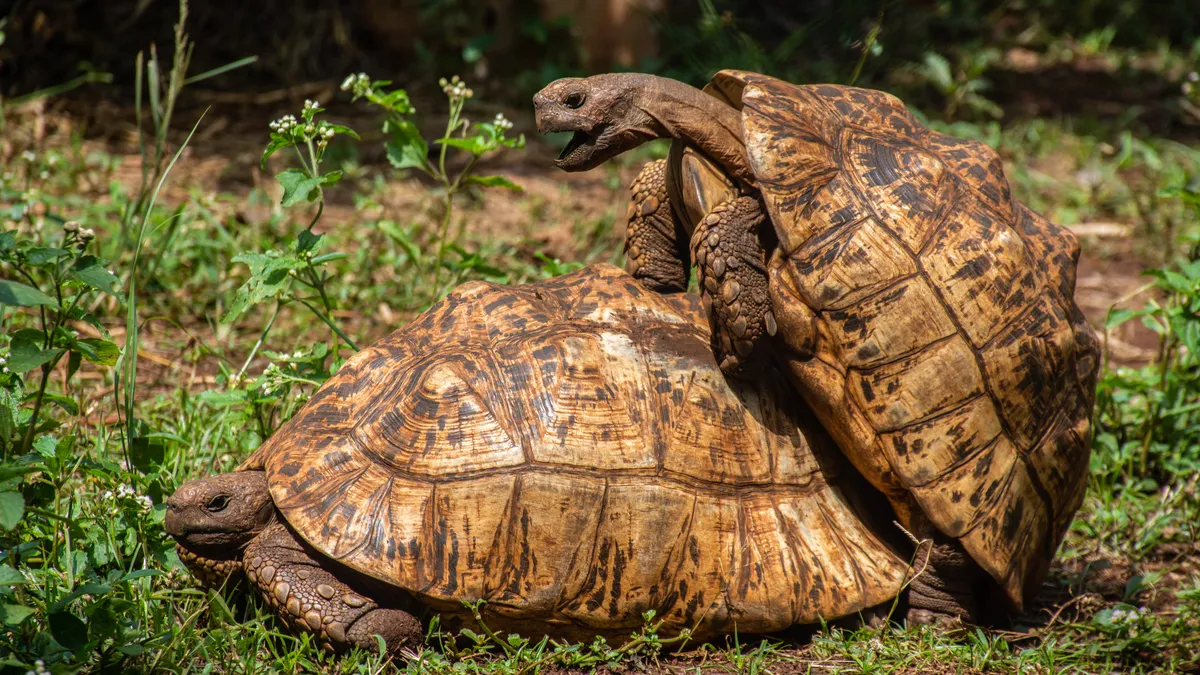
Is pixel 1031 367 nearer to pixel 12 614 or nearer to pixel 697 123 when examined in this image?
pixel 697 123

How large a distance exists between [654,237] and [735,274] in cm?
53

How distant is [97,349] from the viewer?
2.92 metres

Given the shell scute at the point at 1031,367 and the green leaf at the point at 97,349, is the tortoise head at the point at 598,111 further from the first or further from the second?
the green leaf at the point at 97,349

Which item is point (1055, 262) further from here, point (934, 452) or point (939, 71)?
point (939, 71)

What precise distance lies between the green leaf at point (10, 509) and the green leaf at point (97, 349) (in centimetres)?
70

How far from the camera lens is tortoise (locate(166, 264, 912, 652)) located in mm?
2824

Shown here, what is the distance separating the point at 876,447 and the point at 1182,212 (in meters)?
4.28

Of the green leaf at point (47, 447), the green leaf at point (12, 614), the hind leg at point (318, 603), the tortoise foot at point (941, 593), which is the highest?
the green leaf at point (47, 447)

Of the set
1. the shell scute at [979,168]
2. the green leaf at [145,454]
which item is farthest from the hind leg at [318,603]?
the shell scute at [979,168]

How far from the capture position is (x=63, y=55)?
7.09 metres

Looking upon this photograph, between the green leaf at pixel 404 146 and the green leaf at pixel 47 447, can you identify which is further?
the green leaf at pixel 404 146

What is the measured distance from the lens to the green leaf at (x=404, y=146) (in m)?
3.88

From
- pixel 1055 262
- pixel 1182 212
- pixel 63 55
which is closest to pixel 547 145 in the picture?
pixel 63 55

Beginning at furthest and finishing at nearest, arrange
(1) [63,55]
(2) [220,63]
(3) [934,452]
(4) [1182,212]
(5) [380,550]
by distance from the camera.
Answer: (2) [220,63] < (1) [63,55] < (4) [1182,212] < (3) [934,452] < (5) [380,550]
